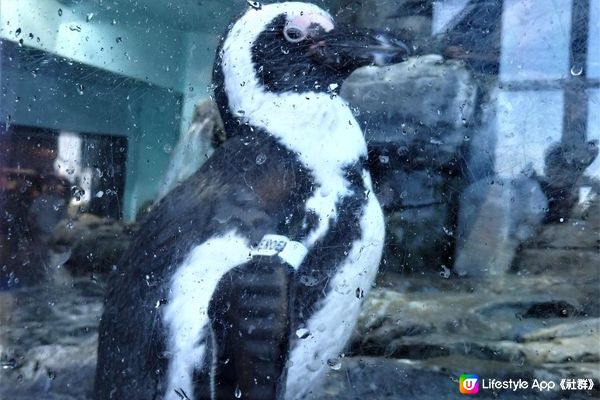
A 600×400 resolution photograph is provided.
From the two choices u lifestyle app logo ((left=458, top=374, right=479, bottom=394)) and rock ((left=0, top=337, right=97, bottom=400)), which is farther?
rock ((left=0, top=337, right=97, bottom=400))

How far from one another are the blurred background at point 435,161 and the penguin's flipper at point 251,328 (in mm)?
96

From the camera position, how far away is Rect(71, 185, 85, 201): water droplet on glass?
2.83 feet

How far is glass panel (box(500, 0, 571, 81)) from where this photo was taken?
79 cm

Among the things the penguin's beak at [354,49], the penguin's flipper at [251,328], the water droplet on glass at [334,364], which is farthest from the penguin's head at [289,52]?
the water droplet on glass at [334,364]

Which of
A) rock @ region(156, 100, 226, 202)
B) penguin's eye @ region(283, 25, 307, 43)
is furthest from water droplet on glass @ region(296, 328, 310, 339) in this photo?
penguin's eye @ region(283, 25, 307, 43)

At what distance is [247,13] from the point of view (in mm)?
849

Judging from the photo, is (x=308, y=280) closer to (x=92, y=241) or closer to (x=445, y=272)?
(x=445, y=272)

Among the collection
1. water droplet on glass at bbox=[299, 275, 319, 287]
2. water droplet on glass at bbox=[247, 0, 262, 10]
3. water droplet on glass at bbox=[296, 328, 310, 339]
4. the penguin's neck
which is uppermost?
water droplet on glass at bbox=[247, 0, 262, 10]

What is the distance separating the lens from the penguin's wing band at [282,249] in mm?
778

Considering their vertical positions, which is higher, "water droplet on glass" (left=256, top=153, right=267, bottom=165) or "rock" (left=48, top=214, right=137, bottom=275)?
"water droplet on glass" (left=256, top=153, right=267, bottom=165)

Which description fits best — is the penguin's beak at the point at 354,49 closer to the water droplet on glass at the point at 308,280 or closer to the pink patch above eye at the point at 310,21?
the pink patch above eye at the point at 310,21

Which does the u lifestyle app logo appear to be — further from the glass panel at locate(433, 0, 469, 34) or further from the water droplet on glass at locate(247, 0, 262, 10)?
the water droplet on glass at locate(247, 0, 262, 10)

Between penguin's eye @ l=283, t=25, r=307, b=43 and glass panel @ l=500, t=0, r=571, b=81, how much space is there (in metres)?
0.25

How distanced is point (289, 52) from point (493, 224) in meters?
0.34
